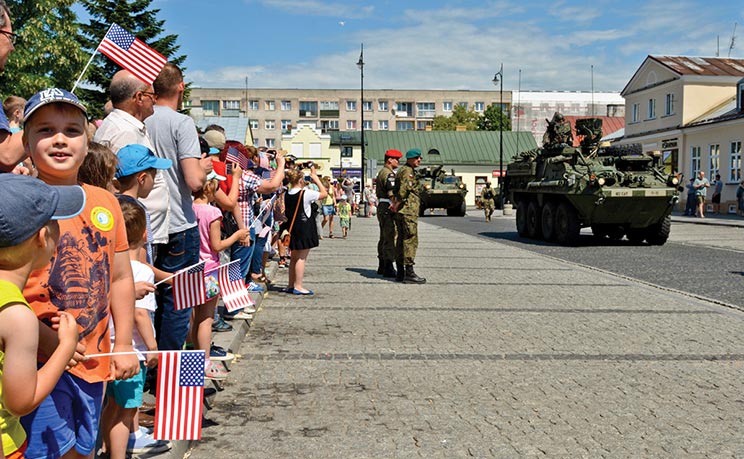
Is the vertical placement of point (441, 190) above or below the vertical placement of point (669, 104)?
below

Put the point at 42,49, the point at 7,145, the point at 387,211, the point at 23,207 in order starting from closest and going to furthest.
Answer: the point at 23,207 < the point at 7,145 < the point at 387,211 < the point at 42,49

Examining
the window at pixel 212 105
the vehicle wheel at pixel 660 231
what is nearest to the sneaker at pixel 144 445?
the vehicle wheel at pixel 660 231

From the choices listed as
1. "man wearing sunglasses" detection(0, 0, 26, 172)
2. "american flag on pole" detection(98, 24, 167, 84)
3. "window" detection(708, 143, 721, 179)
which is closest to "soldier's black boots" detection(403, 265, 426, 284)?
"american flag on pole" detection(98, 24, 167, 84)

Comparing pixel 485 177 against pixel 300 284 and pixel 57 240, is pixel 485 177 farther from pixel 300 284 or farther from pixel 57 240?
pixel 57 240

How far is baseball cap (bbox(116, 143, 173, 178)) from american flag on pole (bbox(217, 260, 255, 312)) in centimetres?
152

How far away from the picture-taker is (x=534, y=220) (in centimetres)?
2112

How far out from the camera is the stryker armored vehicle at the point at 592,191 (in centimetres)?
1783

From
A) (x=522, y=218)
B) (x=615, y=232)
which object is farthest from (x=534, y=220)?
(x=615, y=232)

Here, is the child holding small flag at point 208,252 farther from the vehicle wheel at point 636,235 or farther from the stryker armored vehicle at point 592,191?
the vehicle wheel at point 636,235

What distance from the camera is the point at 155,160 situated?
411cm

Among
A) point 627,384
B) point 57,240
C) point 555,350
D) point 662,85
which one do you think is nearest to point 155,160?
point 57,240

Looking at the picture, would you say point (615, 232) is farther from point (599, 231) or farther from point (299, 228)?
point (299, 228)

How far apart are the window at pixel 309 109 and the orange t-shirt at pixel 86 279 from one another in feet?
336

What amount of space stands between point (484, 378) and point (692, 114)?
39.2 meters
